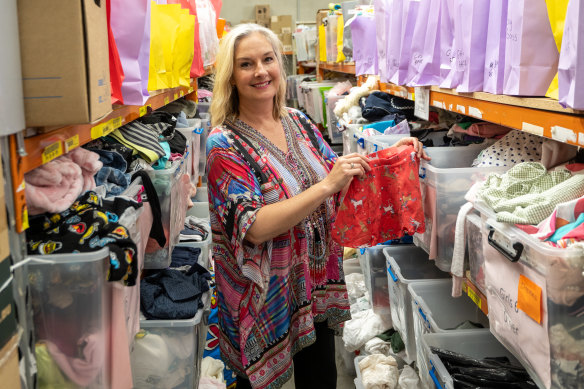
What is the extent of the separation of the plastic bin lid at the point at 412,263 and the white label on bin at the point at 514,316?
148cm

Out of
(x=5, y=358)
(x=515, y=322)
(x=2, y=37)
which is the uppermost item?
(x=2, y=37)

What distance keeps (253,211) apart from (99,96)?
2.34ft

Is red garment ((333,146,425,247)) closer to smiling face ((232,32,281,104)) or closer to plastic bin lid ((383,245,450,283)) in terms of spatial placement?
smiling face ((232,32,281,104))

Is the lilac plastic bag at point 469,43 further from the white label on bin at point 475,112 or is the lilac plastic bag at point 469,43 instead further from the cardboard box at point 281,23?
the cardboard box at point 281,23

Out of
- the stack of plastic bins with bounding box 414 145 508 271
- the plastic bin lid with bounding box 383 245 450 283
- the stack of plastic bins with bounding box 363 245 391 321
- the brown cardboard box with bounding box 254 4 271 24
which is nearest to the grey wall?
the brown cardboard box with bounding box 254 4 271 24

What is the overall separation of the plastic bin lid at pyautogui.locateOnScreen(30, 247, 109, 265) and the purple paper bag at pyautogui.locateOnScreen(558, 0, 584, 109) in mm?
1047

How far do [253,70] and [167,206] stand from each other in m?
0.61

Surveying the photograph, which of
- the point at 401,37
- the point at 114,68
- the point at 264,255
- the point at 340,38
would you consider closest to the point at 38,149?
the point at 114,68

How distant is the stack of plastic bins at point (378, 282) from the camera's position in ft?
10.2

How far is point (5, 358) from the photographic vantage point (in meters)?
0.94

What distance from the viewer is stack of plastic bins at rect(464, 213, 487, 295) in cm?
161

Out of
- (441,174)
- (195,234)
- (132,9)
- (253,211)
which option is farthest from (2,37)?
(195,234)

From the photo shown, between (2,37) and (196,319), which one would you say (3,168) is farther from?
(196,319)

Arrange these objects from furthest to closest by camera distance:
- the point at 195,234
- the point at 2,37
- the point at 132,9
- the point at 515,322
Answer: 1. the point at 195,234
2. the point at 132,9
3. the point at 515,322
4. the point at 2,37
